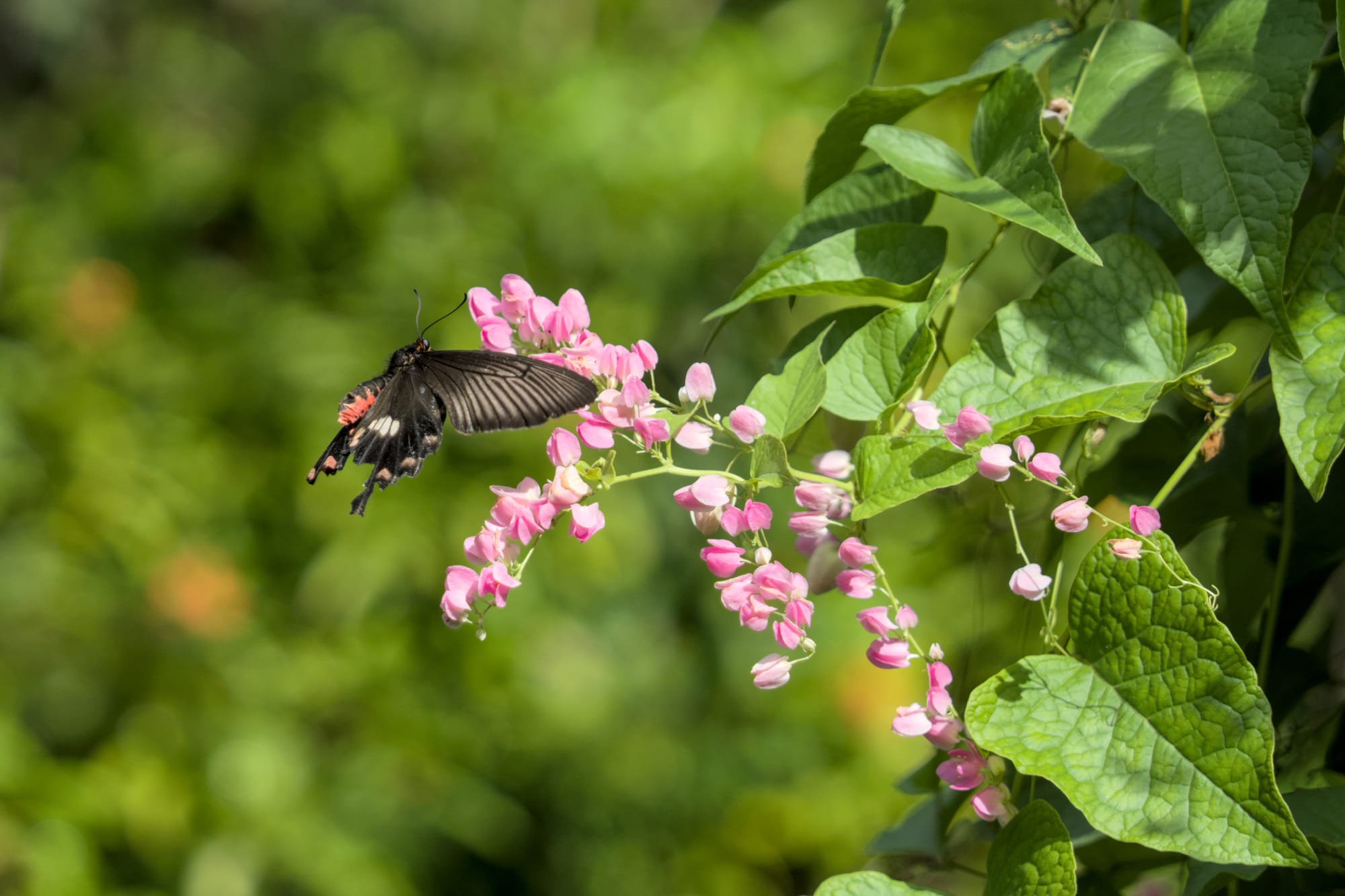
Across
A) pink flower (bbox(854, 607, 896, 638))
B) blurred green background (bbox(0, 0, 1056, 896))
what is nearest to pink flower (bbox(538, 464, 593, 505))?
pink flower (bbox(854, 607, 896, 638))

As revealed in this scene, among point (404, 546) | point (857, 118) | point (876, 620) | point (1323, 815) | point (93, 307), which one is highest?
point (93, 307)

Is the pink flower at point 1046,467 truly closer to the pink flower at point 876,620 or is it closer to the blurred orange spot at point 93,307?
the pink flower at point 876,620

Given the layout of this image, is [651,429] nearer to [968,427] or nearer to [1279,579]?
[968,427]

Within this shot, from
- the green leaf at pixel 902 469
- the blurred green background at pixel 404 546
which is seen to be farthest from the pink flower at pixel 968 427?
the blurred green background at pixel 404 546

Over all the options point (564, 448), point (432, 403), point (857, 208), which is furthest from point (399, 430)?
point (857, 208)

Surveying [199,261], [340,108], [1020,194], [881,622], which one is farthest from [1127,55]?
[199,261]

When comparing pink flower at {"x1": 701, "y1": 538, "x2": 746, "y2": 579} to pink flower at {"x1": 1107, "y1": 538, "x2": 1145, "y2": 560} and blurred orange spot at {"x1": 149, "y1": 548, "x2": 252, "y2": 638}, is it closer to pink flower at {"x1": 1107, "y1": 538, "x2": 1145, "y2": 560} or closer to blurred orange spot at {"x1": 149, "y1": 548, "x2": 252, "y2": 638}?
pink flower at {"x1": 1107, "y1": 538, "x2": 1145, "y2": 560}

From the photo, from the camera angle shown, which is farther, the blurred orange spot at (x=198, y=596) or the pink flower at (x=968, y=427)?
the blurred orange spot at (x=198, y=596)
